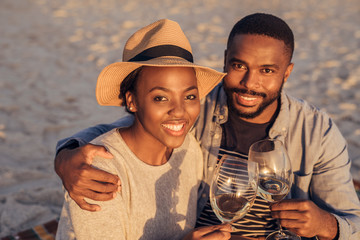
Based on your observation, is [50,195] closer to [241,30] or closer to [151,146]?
[151,146]

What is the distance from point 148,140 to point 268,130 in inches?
43.4

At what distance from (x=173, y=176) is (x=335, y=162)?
3.98 feet

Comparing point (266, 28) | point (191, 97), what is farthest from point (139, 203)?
point (266, 28)

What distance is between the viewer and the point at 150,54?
2098mm

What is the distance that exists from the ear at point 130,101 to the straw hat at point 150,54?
10cm

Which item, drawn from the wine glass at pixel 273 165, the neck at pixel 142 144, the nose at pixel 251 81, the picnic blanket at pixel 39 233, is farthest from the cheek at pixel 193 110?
the picnic blanket at pixel 39 233

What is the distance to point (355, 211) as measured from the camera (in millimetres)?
2502

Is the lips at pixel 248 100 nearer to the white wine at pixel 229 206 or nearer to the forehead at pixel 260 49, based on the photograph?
the forehead at pixel 260 49

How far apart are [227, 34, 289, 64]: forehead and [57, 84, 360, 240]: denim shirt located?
37 cm

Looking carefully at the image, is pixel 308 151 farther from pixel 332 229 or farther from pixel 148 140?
pixel 148 140

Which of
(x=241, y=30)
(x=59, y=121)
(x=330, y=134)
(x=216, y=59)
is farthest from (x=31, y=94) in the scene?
(x=330, y=134)

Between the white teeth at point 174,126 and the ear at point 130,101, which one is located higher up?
the ear at point 130,101

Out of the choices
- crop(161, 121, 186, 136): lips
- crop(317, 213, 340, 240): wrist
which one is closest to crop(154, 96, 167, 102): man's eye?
crop(161, 121, 186, 136): lips

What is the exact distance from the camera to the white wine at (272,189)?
202 cm
